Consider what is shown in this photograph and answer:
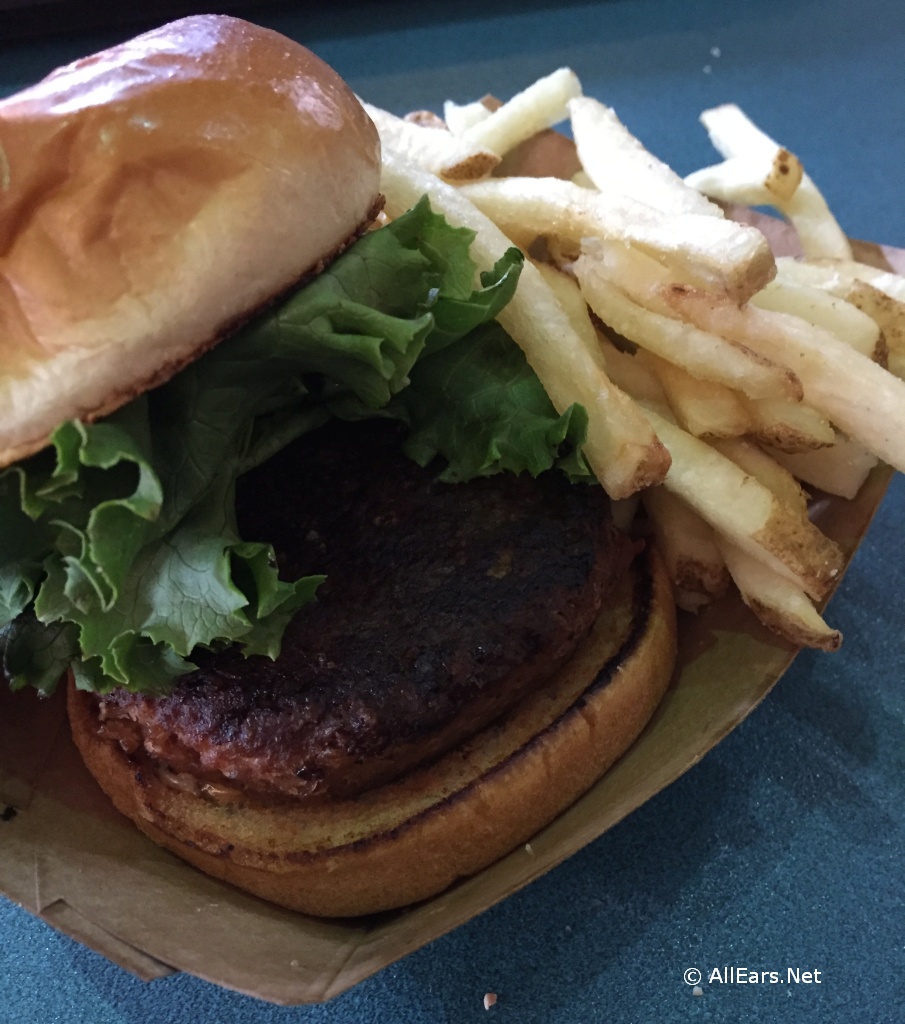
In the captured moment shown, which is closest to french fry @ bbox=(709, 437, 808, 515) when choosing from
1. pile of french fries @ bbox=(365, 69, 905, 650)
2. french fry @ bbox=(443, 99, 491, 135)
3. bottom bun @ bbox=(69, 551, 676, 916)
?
pile of french fries @ bbox=(365, 69, 905, 650)

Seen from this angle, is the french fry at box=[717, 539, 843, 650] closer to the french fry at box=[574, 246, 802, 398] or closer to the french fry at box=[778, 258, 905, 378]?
the french fry at box=[574, 246, 802, 398]

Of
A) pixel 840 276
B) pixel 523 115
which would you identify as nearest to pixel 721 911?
pixel 840 276

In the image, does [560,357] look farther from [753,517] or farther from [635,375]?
[753,517]

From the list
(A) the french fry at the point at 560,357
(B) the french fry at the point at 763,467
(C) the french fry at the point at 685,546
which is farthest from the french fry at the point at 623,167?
(C) the french fry at the point at 685,546

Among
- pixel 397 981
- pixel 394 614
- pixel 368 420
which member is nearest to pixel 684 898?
pixel 397 981

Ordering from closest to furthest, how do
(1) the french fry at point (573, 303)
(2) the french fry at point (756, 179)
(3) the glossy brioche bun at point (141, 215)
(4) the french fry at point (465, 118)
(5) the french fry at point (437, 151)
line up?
(3) the glossy brioche bun at point (141, 215)
(1) the french fry at point (573, 303)
(5) the french fry at point (437, 151)
(2) the french fry at point (756, 179)
(4) the french fry at point (465, 118)

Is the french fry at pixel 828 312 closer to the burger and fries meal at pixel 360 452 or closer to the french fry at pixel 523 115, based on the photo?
the burger and fries meal at pixel 360 452
